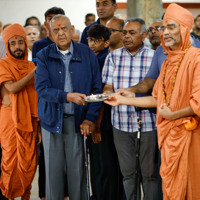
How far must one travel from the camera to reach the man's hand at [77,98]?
3.51 m

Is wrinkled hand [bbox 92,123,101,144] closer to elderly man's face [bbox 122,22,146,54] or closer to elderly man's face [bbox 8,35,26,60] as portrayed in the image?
elderly man's face [bbox 122,22,146,54]

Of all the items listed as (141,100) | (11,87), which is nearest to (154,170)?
(141,100)

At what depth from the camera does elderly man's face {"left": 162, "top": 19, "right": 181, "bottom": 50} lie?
3.10 m

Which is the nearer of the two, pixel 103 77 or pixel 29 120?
pixel 103 77

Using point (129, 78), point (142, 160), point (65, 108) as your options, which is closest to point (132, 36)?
point (129, 78)

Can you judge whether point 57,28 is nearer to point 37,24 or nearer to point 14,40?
point 14,40

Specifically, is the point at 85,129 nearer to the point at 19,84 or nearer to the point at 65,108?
the point at 65,108

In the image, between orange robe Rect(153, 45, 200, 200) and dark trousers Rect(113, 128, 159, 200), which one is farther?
dark trousers Rect(113, 128, 159, 200)

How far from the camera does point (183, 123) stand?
9.98ft

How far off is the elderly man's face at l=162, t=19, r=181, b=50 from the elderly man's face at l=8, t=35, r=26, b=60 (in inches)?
75.0

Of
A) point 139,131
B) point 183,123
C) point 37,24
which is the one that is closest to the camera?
point 183,123

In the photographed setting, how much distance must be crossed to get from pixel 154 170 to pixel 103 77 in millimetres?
1083

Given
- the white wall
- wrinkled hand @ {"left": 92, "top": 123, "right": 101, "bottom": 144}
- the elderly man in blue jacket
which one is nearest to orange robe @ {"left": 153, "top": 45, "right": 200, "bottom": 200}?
the elderly man in blue jacket

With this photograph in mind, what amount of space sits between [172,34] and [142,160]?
1354 mm
